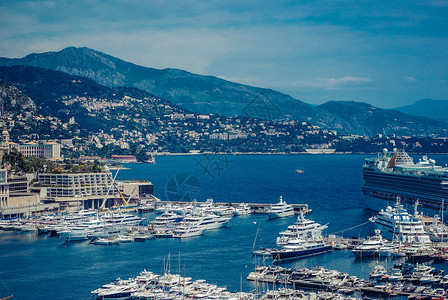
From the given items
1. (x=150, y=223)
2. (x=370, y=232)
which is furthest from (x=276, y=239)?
(x=150, y=223)

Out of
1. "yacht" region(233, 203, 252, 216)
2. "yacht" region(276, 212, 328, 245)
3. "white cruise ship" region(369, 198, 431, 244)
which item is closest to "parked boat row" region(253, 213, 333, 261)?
"yacht" region(276, 212, 328, 245)

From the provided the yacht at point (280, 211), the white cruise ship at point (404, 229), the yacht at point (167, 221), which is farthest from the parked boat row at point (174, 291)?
the yacht at point (280, 211)

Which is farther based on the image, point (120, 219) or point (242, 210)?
point (242, 210)

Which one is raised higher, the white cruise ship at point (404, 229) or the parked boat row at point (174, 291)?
the white cruise ship at point (404, 229)

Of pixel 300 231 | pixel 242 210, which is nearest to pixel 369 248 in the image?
pixel 300 231

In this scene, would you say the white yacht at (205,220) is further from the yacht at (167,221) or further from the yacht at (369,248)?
the yacht at (369,248)

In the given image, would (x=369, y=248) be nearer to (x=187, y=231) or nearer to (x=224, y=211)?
(x=187, y=231)

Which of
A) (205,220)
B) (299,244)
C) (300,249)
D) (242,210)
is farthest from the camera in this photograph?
(242,210)

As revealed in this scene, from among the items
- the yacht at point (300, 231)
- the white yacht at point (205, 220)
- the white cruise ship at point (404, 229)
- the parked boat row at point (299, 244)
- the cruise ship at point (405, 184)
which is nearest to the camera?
the parked boat row at point (299, 244)

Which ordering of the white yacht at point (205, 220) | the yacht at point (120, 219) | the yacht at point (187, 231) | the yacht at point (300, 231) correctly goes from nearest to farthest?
the yacht at point (300, 231)
the yacht at point (187, 231)
the white yacht at point (205, 220)
the yacht at point (120, 219)
